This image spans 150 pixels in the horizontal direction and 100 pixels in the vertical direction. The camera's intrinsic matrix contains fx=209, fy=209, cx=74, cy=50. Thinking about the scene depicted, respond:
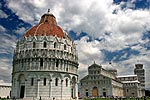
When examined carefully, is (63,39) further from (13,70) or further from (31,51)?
(13,70)

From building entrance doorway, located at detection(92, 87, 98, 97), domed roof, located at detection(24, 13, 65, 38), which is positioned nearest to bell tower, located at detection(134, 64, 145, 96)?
building entrance doorway, located at detection(92, 87, 98, 97)

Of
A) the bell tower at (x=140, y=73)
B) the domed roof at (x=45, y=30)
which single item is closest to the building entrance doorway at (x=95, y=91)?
the bell tower at (x=140, y=73)

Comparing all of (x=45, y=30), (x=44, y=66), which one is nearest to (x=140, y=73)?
(x=45, y=30)

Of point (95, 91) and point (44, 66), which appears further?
point (95, 91)

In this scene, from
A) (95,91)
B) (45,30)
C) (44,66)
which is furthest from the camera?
(95,91)

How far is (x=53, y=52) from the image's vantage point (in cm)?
5375

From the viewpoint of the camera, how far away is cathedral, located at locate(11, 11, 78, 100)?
171ft

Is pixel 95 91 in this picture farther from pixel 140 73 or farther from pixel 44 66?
pixel 44 66

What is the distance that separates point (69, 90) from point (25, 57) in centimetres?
1443

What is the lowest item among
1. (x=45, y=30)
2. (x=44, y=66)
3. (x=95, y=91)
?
(x=95, y=91)

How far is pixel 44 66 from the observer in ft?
173

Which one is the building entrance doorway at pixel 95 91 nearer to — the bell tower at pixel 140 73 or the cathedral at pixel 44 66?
the cathedral at pixel 44 66

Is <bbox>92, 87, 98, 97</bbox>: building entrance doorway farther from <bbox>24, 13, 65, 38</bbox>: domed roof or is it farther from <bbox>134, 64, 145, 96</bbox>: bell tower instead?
<bbox>24, 13, 65, 38</bbox>: domed roof

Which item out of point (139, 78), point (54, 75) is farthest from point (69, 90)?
point (139, 78)
